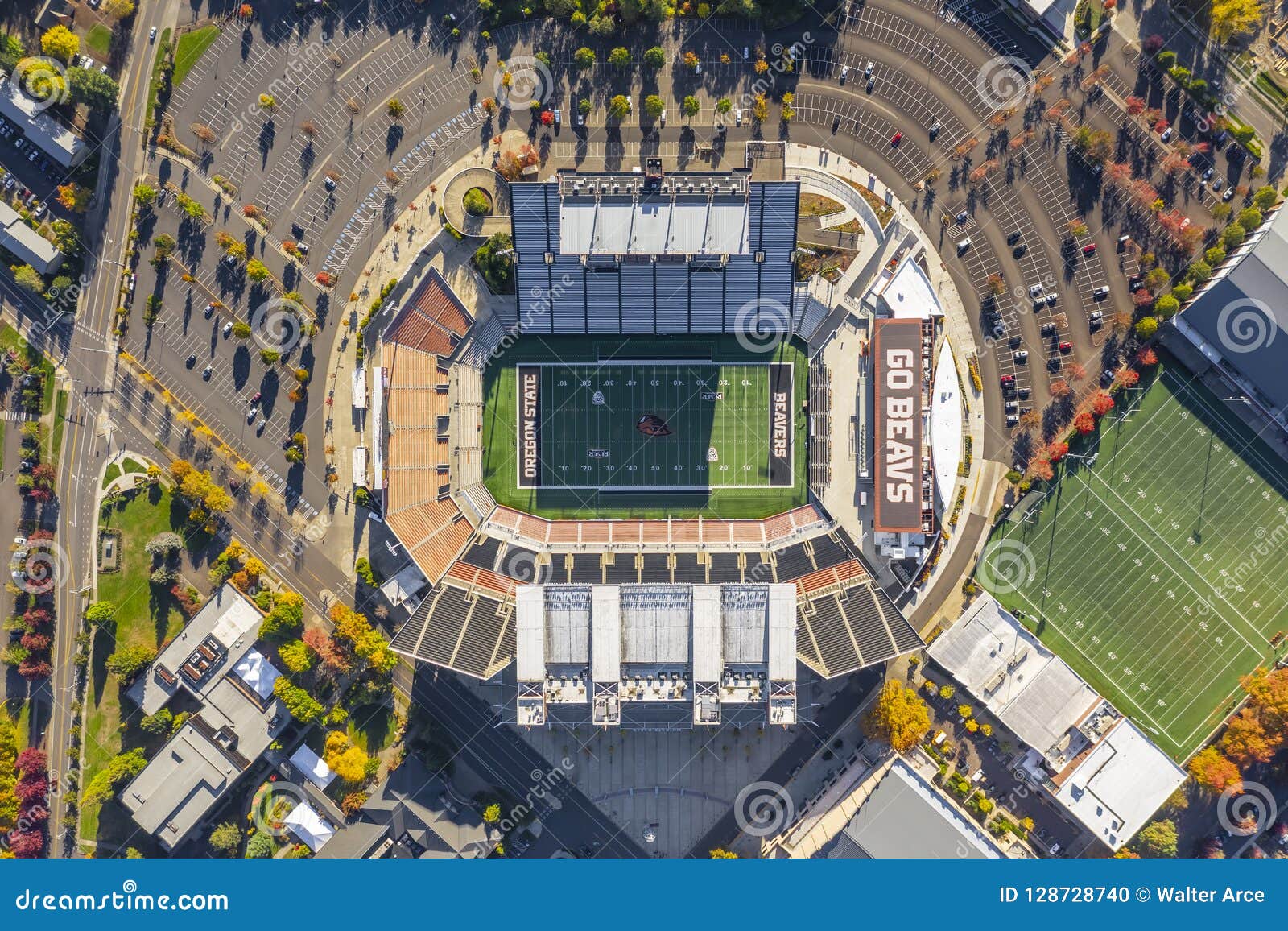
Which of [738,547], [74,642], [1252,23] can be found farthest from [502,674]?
[1252,23]

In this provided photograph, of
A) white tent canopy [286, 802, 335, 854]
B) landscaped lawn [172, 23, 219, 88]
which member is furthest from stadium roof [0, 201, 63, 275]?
Result: white tent canopy [286, 802, 335, 854]

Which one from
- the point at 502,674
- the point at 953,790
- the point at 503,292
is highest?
the point at 503,292

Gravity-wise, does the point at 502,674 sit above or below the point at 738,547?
below

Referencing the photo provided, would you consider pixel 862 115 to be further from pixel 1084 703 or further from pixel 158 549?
pixel 158 549

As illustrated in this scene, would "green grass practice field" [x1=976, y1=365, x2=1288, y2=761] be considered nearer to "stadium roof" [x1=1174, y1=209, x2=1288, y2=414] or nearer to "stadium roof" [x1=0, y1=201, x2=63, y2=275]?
"stadium roof" [x1=1174, y1=209, x2=1288, y2=414]

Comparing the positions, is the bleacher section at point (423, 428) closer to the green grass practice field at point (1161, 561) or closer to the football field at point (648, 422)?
the football field at point (648, 422)

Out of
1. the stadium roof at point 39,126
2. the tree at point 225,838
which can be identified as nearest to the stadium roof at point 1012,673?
the tree at point 225,838


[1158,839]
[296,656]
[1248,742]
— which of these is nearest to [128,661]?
[296,656]
